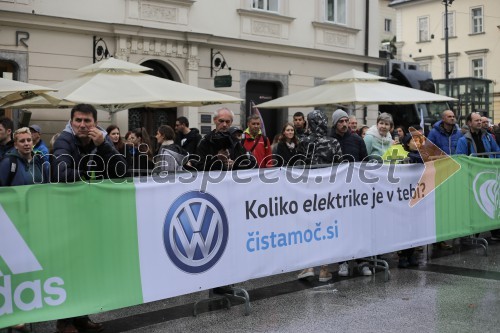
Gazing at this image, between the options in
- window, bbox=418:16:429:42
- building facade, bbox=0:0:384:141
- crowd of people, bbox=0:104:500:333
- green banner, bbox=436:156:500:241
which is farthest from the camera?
window, bbox=418:16:429:42

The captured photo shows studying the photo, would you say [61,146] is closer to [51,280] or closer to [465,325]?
[51,280]

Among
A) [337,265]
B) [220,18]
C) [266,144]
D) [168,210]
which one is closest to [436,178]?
[337,265]

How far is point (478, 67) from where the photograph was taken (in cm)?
5269

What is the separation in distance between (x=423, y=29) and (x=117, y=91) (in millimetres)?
50421

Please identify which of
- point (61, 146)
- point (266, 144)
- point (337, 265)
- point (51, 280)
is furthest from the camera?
point (266, 144)

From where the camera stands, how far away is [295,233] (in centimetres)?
742

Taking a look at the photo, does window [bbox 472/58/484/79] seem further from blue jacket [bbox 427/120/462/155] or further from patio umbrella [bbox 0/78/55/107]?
patio umbrella [bbox 0/78/55/107]

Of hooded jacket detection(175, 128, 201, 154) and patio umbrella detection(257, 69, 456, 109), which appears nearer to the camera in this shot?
hooded jacket detection(175, 128, 201, 154)

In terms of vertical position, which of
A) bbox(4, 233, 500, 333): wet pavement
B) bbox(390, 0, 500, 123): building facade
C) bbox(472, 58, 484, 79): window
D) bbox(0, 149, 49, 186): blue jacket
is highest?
bbox(390, 0, 500, 123): building facade

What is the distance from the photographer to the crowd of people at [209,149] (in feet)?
20.0

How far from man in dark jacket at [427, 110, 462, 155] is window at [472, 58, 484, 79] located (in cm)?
4384

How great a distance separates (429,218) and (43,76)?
9190mm

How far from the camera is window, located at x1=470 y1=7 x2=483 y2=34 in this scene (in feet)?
172

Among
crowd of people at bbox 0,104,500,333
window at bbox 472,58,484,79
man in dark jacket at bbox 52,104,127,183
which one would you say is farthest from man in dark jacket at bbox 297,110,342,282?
window at bbox 472,58,484,79
